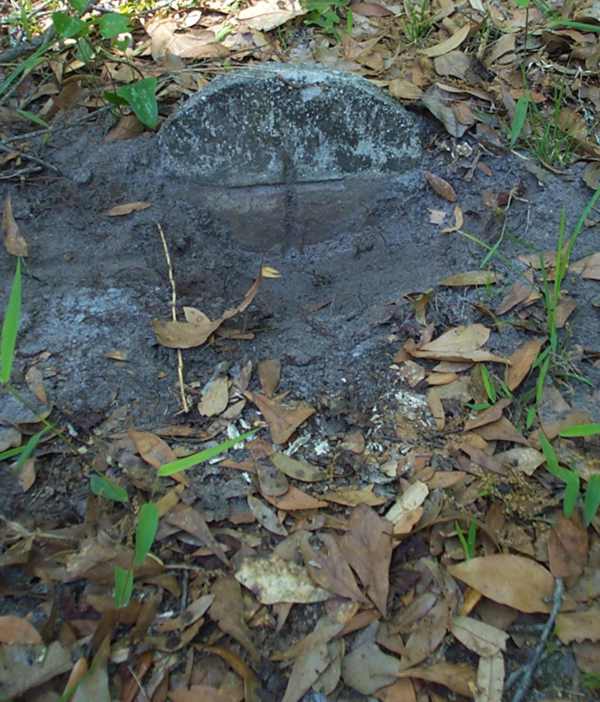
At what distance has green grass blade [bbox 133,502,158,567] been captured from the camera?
3.78 ft

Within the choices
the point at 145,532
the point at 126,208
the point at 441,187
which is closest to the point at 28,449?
the point at 145,532

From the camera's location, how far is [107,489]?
4.14ft

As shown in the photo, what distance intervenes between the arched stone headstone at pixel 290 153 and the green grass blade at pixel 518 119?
25cm

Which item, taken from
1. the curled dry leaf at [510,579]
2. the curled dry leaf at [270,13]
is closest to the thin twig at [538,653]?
the curled dry leaf at [510,579]

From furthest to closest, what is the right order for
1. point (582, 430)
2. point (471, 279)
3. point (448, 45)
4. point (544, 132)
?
point (448, 45)
point (544, 132)
point (471, 279)
point (582, 430)

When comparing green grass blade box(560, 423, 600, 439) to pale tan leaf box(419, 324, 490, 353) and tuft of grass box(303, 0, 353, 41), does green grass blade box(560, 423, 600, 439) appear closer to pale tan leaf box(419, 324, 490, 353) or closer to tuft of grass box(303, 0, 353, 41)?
pale tan leaf box(419, 324, 490, 353)

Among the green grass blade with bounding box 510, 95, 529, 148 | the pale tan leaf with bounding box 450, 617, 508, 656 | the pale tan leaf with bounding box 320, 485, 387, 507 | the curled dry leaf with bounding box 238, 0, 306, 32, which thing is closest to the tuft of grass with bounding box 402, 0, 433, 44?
the curled dry leaf with bounding box 238, 0, 306, 32

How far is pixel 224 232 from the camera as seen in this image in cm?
191

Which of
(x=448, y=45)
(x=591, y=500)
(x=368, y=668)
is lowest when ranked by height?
(x=368, y=668)

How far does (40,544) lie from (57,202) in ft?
3.20

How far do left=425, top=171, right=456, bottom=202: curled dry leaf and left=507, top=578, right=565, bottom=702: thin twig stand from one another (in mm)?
1047

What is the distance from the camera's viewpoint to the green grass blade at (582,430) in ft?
4.24

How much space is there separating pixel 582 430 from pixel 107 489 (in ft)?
2.79

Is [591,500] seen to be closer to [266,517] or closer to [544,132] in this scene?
[266,517]
